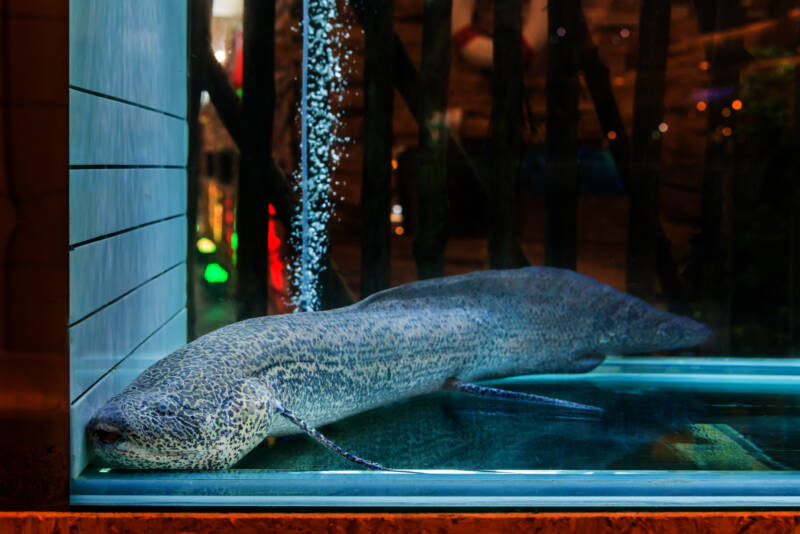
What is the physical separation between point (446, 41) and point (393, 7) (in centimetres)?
20

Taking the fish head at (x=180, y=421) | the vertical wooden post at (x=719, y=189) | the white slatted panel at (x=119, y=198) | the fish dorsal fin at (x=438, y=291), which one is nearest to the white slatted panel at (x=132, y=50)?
the white slatted panel at (x=119, y=198)

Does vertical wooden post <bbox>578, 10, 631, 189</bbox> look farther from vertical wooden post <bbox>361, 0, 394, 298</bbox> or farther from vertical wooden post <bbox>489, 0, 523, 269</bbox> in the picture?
vertical wooden post <bbox>361, 0, 394, 298</bbox>

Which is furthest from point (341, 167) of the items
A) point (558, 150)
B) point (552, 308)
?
point (552, 308)

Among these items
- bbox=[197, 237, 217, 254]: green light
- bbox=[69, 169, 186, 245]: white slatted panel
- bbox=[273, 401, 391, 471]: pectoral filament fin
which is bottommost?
bbox=[273, 401, 391, 471]: pectoral filament fin

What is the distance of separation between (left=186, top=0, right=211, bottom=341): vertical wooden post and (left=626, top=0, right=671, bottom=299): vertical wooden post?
139 cm

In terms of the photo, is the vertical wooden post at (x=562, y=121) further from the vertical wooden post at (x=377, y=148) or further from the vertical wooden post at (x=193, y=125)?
the vertical wooden post at (x=193, y=125)

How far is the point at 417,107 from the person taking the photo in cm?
251

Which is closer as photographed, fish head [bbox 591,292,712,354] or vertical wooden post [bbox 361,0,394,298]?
vertical wooden post [bbox 361,0,394,298]

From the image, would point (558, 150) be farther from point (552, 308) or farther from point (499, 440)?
point (499, 440)

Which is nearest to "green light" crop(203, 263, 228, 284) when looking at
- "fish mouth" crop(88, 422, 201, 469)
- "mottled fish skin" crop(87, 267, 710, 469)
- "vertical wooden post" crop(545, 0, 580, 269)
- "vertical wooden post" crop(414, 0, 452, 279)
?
"mottled fish skin" crop(87, 267, 710, 469)

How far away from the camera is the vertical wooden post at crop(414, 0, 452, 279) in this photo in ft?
8.07

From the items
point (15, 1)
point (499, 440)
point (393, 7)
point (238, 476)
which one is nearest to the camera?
point (15, 1)

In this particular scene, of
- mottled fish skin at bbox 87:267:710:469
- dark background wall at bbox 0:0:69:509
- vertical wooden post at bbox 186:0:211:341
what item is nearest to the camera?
dark background wall at bbox 0:0:69:509

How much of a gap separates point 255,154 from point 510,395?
112 centimetres
